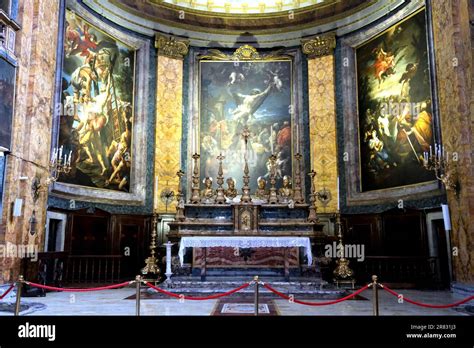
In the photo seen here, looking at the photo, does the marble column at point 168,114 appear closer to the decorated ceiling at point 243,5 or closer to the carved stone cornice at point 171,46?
the carved stone cornice at point 171,46

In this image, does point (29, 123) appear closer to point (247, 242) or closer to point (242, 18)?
point (247, 242)

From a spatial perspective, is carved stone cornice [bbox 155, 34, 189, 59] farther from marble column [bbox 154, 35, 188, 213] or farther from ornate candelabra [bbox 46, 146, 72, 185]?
ornate candelabra [bbox 46, 146, 72, 185]

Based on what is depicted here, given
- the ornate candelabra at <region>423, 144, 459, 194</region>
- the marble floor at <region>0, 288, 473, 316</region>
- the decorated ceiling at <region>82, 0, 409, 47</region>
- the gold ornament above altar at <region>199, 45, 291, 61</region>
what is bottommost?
the marble floor at <region>0, 288, 473, 316</region>

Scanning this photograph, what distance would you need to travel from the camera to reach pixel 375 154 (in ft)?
50.8

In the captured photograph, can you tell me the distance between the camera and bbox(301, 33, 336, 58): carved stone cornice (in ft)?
56.7

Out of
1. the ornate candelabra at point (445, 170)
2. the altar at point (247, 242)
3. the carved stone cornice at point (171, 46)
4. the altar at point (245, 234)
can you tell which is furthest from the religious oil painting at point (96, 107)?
the ornate candelabra at point (445, 170)

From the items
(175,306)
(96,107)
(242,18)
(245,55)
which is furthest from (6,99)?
(242,18)

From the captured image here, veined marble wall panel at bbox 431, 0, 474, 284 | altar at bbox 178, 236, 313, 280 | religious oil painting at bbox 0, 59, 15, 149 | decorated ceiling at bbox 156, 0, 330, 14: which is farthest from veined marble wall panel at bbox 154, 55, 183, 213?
veined marble wall panel at bbox 431, 0, 474, 284

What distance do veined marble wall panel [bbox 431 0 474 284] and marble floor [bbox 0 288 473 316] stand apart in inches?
47.7

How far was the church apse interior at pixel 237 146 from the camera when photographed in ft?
35.1

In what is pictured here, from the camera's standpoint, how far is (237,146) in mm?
17578

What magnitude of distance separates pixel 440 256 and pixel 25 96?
11.7 meters
